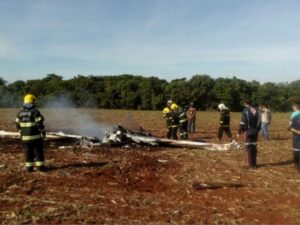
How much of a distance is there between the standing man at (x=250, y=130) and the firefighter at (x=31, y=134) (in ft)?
17.5

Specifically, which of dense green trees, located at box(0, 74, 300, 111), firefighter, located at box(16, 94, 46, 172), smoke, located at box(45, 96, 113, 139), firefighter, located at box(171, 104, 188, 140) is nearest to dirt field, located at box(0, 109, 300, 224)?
firefighter, located at box(16, 94, 46, 172)

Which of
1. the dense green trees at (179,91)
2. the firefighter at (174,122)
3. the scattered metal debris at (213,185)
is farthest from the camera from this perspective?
the dense green trees at (179,91)

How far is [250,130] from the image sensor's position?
11.7 metres

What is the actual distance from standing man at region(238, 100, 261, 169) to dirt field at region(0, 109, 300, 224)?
39 centimetres

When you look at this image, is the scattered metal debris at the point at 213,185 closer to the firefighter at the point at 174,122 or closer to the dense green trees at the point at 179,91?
the firefighter at the point at 174,122

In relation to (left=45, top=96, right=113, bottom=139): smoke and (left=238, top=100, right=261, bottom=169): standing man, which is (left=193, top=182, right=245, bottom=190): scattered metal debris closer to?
(left=238, top=100, right=261, bottom=169): standing man

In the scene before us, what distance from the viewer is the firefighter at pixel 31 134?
1020cm

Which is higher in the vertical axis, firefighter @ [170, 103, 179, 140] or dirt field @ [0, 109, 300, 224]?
firefighter @ [170, 103, 179, 140]

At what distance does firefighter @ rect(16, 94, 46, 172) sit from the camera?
1020 cm

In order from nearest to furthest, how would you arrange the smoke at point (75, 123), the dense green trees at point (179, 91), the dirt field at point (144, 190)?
the dirt field at point (144, 190) → the smoke at point (75, 123) → the dense green trees at point (179, 91)

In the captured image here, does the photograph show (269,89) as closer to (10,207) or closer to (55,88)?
(55,88)

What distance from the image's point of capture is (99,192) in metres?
8.42

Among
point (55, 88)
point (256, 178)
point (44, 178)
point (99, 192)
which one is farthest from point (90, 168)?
point (55, 88)

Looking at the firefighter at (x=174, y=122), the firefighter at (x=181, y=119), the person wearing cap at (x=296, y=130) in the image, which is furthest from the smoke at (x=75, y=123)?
the person wearing cap at (x=296, y=130)
